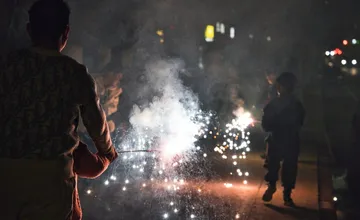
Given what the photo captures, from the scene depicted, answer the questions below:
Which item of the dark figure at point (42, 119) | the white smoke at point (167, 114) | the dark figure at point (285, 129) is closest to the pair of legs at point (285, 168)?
the dark figure at point (285, 129)

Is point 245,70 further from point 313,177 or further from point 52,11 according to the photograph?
point 52,11

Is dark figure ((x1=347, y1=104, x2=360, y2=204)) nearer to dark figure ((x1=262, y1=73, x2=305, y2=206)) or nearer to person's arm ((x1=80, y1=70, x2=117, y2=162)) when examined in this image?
dark figure ((x1=262, y1=73, x2=305, y2=206))

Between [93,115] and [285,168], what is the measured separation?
4.83 m

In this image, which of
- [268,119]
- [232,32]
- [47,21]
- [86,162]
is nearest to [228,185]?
[268,119]

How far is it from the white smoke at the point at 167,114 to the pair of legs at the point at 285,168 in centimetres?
284

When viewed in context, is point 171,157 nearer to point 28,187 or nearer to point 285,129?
point 285,129

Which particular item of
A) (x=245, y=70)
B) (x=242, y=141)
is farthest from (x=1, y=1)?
(x=245, y=70)

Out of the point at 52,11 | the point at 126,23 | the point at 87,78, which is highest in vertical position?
the point at 126,23

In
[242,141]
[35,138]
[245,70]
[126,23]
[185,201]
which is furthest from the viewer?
[245,70]

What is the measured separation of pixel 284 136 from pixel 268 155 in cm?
38

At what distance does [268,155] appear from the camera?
6633mm

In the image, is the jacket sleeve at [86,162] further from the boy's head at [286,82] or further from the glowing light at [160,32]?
the glowing light at [160,32]

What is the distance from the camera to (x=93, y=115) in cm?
214

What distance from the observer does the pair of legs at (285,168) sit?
6488 mm
